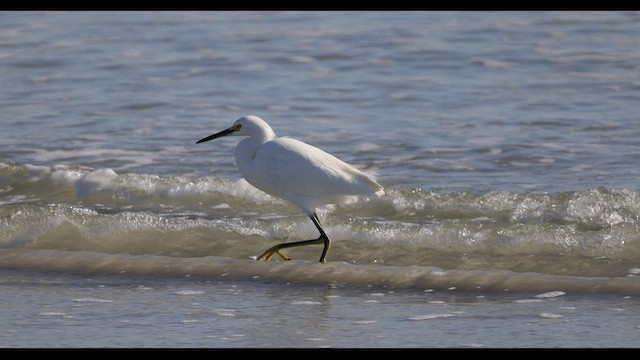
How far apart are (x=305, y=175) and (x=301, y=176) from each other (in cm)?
2

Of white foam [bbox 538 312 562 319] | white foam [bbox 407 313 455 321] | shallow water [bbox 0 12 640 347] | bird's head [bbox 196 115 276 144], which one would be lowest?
shallow water [bbox 0 12 640 347]

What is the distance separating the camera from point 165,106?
12211 millimetres

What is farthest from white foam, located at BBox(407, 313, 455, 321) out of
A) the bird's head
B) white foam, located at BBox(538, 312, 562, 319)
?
the bird's head

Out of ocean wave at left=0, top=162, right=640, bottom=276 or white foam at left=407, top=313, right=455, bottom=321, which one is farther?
ocean wave at left=0, top=162, right=640, bottom=276

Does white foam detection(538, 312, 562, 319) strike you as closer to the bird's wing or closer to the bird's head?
the bird's wing

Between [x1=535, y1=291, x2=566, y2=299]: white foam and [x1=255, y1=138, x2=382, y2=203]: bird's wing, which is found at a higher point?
[x1=255, y1=138, x2=382, y2=203]: bird's wing

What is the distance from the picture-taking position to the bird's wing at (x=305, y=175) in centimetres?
695

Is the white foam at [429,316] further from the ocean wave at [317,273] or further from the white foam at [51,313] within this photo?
the white foam at [51,313]

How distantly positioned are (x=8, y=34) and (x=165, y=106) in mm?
5544

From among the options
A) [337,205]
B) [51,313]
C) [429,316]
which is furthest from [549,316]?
[337,205]

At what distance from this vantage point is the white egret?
22.8 ft

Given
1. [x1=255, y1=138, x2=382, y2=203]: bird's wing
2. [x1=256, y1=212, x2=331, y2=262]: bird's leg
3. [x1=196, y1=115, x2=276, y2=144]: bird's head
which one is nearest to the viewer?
[x1=255, y1=138, x2=382, y2=203]: bird's wing

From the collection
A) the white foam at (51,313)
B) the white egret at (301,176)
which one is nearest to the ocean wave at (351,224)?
the white egret at (301,176)

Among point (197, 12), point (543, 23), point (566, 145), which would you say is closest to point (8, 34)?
point (197, 12)
